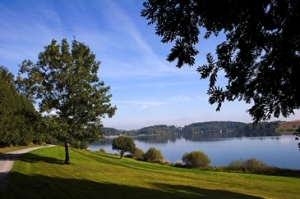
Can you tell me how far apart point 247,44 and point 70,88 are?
17.7 m

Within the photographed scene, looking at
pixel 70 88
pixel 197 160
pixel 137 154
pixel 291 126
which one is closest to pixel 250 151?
pixel 291 126

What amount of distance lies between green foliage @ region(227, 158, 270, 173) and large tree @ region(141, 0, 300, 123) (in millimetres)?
29802

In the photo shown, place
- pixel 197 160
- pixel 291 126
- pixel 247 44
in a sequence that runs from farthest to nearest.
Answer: pixel 291 126, pixel 197 160, pixel 247 44

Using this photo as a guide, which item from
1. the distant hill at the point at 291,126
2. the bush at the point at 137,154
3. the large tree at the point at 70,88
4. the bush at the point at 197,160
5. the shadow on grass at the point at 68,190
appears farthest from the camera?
the bush at the point at 137,154

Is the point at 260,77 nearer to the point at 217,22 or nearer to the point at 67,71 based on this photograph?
the point at 217,22

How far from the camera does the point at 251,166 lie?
31.8 meters

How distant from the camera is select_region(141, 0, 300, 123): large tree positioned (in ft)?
12.0

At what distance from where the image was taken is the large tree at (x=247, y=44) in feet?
12.0

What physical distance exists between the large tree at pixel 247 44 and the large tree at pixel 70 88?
16048 mm

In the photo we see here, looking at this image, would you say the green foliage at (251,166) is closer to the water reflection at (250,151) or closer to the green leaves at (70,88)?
the water reflection at (250,151)

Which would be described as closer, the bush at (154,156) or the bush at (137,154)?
the bush at (154,156)

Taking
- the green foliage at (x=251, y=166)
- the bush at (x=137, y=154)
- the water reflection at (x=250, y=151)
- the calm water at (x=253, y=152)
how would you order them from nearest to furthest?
the green foliage at (x=251, y=166)
the calm water at (x=253, y=152)
the water reflection at (x=250, y=151)
the bush at (x=137, y=154)

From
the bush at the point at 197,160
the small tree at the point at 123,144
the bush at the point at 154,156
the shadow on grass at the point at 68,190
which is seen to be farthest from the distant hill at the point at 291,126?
the small tree at the point at 123,144

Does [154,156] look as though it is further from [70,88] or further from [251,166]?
[70,88]
